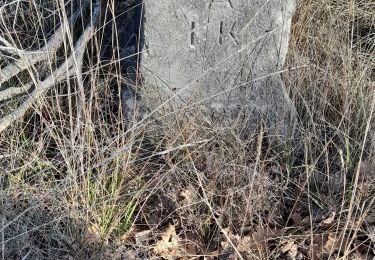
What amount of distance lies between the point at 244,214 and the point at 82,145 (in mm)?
616

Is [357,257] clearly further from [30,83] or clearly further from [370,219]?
[30,83]

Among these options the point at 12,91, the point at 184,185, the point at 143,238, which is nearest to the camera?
the point at 143,238

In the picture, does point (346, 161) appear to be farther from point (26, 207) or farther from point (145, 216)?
point (26, 207)

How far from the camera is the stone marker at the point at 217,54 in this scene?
8.00 feet

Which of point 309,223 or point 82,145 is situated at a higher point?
point 82,145

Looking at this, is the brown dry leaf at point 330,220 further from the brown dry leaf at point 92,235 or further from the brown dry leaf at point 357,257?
the brown dry leaf at point 92,235

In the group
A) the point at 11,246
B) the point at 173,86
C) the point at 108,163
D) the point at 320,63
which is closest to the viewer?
the point at 11,246

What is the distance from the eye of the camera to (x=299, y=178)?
2.32 meters

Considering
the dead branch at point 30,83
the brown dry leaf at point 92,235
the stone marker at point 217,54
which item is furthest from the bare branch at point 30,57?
the brown dry leaf at point 92,235

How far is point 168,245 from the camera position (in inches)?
83.8

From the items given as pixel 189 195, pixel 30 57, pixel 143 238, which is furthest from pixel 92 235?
pixel 30 57

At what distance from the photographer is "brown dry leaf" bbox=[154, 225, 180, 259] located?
82.7 inches

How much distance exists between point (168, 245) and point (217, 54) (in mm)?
816

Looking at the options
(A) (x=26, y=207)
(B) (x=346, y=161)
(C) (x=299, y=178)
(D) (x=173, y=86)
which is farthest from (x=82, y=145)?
(B) (x=346, y=161)
